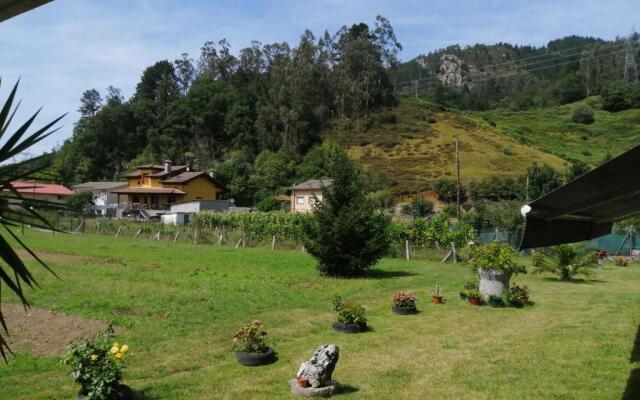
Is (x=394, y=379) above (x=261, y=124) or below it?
below

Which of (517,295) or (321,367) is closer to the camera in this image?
(321,367)

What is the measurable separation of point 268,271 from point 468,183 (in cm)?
5160

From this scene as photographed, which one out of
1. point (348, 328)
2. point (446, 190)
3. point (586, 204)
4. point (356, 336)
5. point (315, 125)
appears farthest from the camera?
point (315, 125)

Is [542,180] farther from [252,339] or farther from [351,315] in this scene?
[252,339]

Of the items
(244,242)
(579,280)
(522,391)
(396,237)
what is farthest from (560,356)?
(244,242)

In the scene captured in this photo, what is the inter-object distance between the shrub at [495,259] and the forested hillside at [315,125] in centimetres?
5674

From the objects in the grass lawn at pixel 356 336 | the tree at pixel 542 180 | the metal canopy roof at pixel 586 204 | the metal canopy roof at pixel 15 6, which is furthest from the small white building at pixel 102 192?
the metal canopy roof at pixel 15 6

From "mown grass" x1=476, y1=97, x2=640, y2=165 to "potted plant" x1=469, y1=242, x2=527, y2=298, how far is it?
236 ft

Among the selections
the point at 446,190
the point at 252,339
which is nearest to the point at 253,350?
the point at 252,339

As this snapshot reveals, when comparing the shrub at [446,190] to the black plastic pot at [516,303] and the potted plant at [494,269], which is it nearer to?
the potted plant at [494,269]

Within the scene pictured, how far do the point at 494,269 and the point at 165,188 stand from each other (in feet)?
205

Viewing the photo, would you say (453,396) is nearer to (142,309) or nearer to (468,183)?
(142,309)

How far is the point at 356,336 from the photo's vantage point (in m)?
10.1

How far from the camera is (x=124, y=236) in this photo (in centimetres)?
3903
